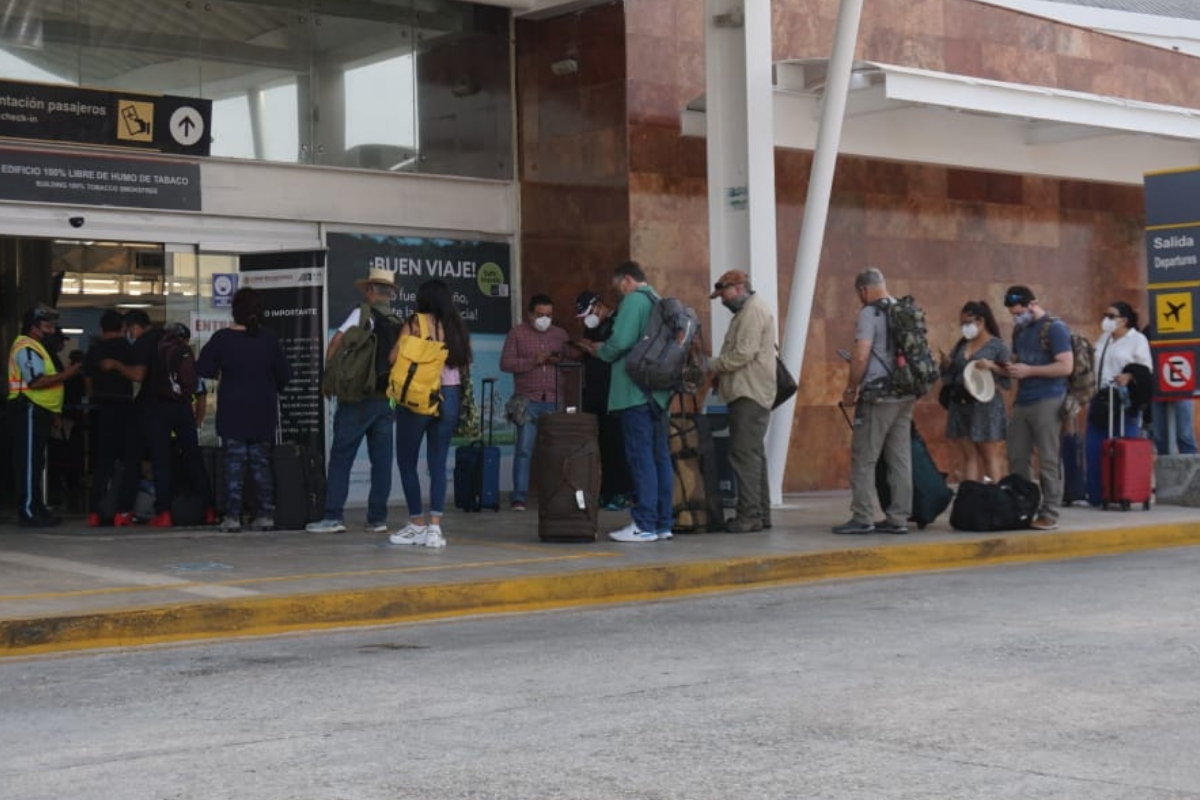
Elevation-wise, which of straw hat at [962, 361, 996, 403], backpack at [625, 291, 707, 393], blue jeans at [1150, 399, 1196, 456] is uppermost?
backpack at [625, 291, 707, 393]

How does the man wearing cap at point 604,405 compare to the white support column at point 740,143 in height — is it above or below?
below

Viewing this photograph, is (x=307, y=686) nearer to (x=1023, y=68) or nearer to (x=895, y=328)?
(x=895, y=328)

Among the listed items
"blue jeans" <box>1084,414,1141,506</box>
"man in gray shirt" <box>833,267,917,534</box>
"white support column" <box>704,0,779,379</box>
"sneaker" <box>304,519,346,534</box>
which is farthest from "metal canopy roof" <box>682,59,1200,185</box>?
"sneaker" <box>304,519,346,534</box>

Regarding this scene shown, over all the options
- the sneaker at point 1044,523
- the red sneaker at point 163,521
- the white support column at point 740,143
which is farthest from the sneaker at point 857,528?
the red sneaker at point 163,521

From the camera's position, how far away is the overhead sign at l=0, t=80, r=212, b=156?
47.0 feet

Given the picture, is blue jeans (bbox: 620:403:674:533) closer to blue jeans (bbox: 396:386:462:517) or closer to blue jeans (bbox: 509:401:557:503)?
blue jeans (bbox: 396:386:462:517)

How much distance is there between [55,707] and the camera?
6.81 m

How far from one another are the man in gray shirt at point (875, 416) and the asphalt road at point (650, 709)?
302 cm

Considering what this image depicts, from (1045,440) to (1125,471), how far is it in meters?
2.02

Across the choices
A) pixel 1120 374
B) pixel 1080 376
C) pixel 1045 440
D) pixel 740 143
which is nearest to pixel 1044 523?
pixel 1045 440

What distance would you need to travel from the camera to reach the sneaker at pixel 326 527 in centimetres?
1303

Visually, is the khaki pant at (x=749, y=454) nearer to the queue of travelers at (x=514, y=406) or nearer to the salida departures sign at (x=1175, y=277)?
the queue of travelers at (x=514, y=406)

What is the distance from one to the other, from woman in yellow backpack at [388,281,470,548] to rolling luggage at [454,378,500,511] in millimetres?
3530

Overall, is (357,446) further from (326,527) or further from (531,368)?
(531,368)
